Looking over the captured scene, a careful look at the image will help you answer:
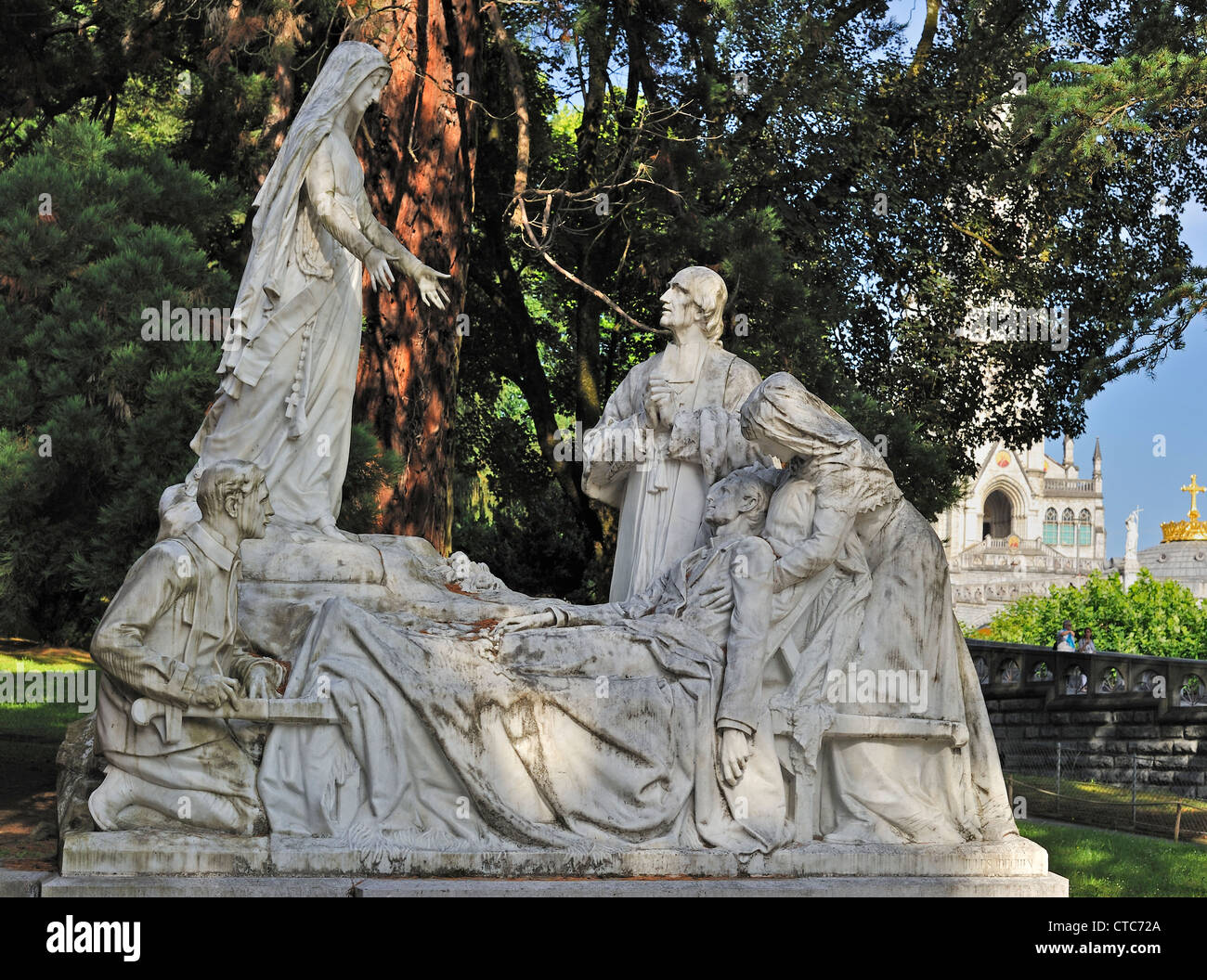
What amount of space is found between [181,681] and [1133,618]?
25192 millimetres

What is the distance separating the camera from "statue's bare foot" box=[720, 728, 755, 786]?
6.41 metres

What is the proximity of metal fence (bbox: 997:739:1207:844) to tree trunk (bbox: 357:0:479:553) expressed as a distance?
5.40 m

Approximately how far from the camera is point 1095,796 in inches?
563

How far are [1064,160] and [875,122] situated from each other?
301 cm

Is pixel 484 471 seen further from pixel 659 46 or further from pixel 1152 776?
pixel 1152 776

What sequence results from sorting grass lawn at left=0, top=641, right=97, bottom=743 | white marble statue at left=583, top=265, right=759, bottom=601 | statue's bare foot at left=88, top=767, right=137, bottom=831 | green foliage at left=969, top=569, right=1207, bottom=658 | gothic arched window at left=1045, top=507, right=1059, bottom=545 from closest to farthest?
statue's bare foot at left=88, top=767, right=137, bottom=831 → white marble statue at left=583, top=265, right=759, bottom=601 → grass lawn at left=0, top=641, right=97, bottom=743 → green foliage at left=969, top=569, right=1207, bottom=658 → gothic arched window at left=1045, top=507, right=1059, bottom=545

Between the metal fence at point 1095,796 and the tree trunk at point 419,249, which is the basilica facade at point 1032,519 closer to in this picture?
the metal fence at point 1095,796

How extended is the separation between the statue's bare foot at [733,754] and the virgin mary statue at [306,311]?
217cm

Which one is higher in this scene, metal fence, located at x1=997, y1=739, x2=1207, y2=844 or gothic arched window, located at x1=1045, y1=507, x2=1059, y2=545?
gothic arched window, located at x1=1045, y1=507, x2=1059, y2=545

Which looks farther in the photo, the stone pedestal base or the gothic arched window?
the gothic arched window

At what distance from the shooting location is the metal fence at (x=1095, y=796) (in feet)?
40.5

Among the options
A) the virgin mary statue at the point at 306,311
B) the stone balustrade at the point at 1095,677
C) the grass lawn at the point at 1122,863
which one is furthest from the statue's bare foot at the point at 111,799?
the stone balustrade at the point at 1095,677

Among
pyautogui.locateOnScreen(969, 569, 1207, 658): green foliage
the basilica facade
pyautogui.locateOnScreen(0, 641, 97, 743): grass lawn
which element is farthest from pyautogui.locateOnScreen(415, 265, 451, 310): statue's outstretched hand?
the basilica facade

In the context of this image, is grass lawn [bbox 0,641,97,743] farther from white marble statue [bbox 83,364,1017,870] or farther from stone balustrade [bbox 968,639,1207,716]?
stone balustrade [bbox 968,639,1207,716]
